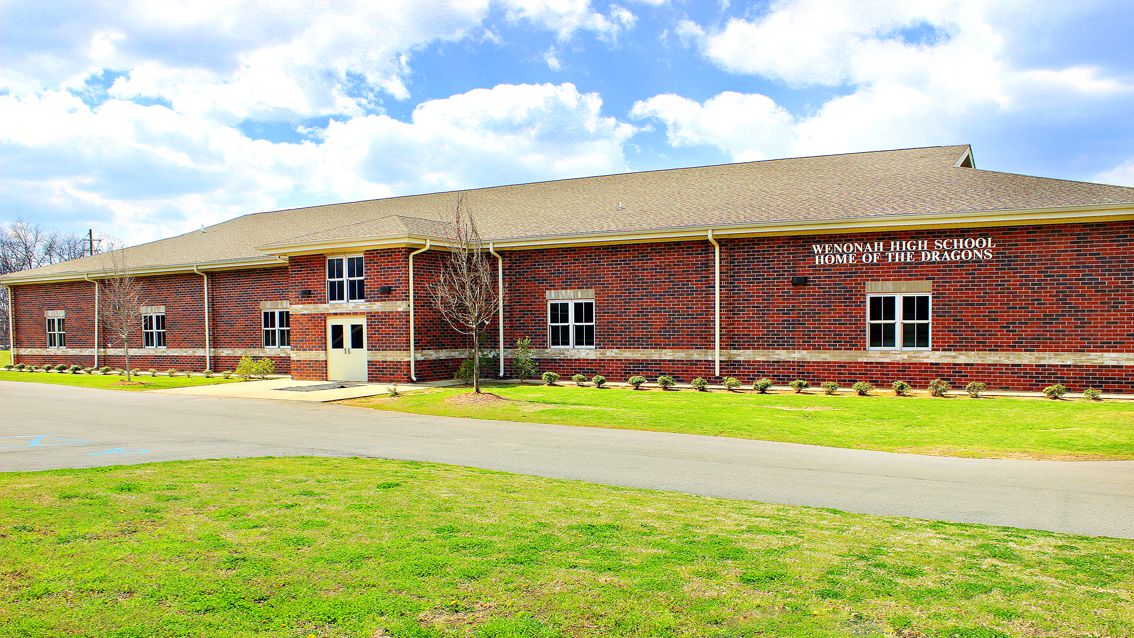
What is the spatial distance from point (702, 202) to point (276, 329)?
1537 centimetres

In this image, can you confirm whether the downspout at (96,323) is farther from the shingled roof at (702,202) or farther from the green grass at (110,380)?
the green grass at (110,380)

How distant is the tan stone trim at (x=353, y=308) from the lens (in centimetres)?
2230

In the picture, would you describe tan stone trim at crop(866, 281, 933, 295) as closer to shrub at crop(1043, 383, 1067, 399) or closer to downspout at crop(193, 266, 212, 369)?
shrub at crop(1043, 383, 1067, 399)

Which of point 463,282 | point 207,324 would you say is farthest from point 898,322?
point 207,324

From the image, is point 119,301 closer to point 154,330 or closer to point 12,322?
point 154,330

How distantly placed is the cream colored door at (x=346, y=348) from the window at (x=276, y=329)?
4.14 m

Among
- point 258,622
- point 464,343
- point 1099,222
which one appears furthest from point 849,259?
point 258,622

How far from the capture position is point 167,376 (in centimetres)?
2831

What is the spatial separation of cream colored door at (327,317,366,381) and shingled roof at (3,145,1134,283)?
97.2 inches

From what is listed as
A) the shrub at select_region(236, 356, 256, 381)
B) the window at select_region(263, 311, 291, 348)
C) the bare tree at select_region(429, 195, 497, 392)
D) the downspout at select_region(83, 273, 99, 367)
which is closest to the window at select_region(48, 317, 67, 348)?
the downspout at select_region(83, 273, 99, 367)

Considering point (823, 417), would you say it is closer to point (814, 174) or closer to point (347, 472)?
point (347, 472)

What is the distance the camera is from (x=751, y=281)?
818 inches

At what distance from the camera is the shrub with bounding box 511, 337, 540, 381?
911 inches

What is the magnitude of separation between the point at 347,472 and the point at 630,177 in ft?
69.2
